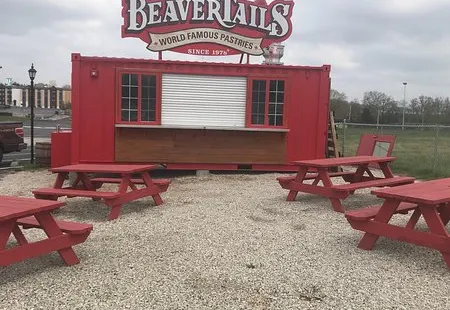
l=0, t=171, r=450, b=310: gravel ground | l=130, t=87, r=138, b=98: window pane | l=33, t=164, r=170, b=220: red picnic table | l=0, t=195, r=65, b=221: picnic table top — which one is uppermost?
l=130, t=87, r=138, b=98: window pane

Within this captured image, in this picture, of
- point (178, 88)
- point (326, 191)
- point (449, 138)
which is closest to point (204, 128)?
point (178, 88)

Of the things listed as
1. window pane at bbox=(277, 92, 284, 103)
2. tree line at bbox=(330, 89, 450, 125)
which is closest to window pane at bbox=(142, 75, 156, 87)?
window pane at bbox=(277, 92, 284, 103)

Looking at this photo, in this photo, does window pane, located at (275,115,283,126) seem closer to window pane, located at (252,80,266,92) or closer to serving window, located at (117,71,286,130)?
serving window, located at (117,71,286,130)

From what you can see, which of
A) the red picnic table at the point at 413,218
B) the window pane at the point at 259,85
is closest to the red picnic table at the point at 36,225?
the red picnic table at the point at 413,218

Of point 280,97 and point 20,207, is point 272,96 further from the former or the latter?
point 20,207

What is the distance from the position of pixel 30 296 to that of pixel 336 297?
238 centimetres

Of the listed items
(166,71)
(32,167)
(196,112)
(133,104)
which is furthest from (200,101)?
(32,167)

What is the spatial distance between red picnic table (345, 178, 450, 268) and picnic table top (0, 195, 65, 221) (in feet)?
9.79

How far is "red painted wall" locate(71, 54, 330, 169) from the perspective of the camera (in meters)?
10.3

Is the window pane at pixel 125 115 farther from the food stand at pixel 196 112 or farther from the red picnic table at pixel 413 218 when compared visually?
the red picnic table at pixel 413 218

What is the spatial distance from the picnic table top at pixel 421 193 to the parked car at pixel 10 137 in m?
11.4

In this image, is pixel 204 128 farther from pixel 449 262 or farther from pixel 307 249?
pixel 449 262

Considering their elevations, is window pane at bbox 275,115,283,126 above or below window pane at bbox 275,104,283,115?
below

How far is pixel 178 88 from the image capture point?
10523 millimetres
